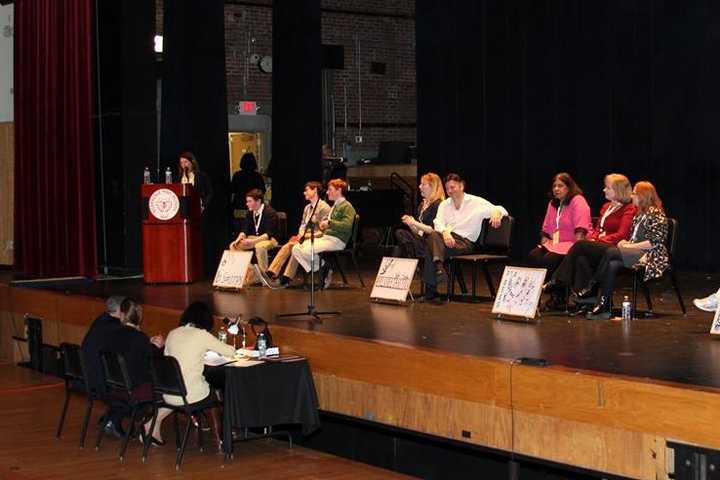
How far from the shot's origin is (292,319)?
28.2ft

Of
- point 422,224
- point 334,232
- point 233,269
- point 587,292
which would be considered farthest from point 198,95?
point 587,292

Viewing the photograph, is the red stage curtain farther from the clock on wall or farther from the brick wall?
the clock on wall

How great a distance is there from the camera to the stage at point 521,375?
5.79 metres

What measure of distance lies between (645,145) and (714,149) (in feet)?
2.58

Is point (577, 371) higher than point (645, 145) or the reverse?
the reverse

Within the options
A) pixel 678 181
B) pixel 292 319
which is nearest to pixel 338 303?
pixel 292 319

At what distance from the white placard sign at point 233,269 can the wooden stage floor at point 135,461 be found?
6.64 ft

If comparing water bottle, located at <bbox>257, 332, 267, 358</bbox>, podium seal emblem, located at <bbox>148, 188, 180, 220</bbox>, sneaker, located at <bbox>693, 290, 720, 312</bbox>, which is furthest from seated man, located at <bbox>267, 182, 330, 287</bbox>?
sneaker, located at <bbox>693, 290, 720, 312</bbox>

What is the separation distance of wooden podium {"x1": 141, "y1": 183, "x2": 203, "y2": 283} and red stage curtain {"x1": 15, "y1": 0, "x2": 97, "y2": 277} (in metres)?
1.31

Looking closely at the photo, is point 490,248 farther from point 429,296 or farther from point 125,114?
point 125,114

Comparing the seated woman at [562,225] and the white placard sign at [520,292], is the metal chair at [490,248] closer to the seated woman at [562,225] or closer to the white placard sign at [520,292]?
the seated woman at [562,225]

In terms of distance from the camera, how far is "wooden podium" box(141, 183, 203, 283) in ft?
37.6

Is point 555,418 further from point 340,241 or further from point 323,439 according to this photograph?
point 340,241

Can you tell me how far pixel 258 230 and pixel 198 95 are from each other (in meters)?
2.82
